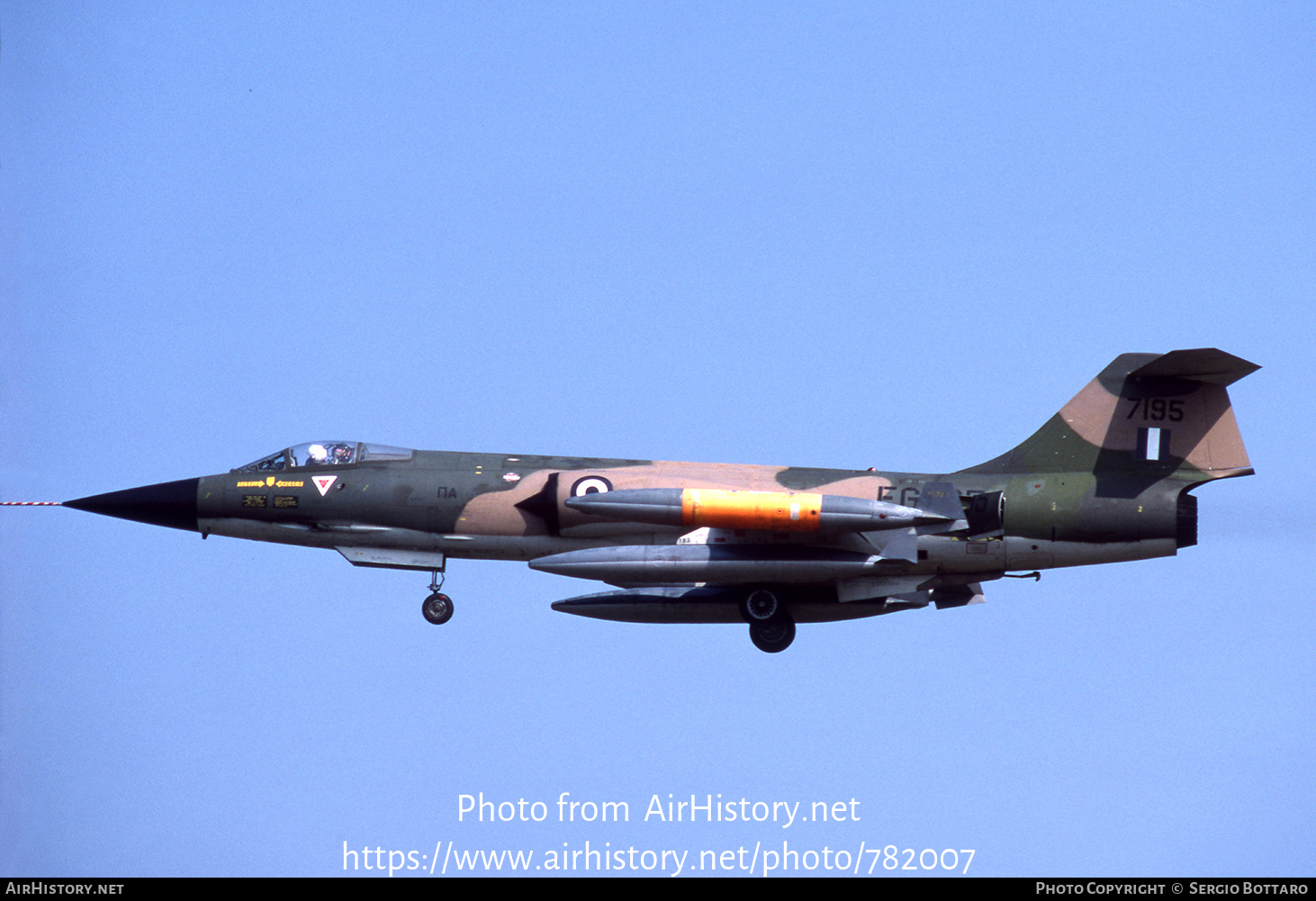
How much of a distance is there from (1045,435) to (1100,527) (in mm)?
1842

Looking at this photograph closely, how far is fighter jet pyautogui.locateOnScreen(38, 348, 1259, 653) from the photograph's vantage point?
25.1m

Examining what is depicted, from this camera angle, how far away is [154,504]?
2734 cm

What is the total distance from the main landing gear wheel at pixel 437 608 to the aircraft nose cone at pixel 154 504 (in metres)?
3.71

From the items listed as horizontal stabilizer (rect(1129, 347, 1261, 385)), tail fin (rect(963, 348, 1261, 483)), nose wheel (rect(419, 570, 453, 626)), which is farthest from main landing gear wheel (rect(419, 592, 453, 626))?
horizontal stabilizer (rect(1129, 347, 1261, 385))

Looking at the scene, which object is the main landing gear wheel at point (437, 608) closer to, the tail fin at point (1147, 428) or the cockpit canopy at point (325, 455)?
the cockpit canopy at point (325, 455)

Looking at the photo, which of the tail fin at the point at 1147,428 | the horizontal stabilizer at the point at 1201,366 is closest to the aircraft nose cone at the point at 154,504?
the tail fin at the point at 1147,428

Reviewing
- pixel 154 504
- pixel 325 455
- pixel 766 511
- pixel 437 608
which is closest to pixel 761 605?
pixel 766 511

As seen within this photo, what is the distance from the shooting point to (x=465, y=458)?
Answer: 89.0 ft

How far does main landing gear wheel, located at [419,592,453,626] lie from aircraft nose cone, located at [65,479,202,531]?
3.71 metres
